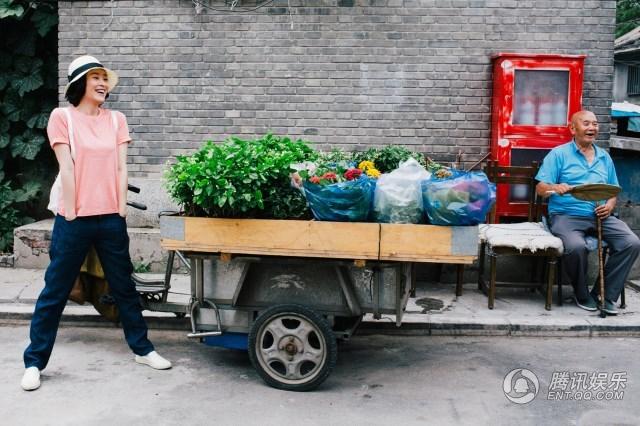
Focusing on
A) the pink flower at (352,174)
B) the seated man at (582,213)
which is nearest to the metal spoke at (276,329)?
the pink flower at (352,174)

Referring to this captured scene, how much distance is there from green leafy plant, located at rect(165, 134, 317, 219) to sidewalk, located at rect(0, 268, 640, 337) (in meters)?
1.68

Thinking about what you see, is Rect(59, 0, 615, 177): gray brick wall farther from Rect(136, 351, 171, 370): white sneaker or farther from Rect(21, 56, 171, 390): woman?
Rect(136, 351, 171, 370): white sneaker

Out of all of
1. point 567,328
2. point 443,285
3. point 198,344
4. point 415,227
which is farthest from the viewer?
point 443,285

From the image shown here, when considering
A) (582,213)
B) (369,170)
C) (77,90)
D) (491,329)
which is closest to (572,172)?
(582,213)

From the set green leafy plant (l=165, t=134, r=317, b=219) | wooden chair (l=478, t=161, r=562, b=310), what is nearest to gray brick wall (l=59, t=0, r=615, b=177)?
wooden chair (l=478, t=161, r=562, b=310)

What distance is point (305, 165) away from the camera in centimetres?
510

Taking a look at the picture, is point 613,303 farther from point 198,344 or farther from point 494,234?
point 198,344

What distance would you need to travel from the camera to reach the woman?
495 cm

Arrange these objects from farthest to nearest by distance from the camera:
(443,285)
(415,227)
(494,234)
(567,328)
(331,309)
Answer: (443,285)
(494,234)
(567,328)
(331,309)
(415,227)

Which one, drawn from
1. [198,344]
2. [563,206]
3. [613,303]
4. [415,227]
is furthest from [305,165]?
[613,303]

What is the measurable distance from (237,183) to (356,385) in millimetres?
1581

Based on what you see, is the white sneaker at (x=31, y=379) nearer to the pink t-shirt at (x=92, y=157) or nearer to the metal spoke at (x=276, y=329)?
the pink t-shirt at (x=92, y=157)

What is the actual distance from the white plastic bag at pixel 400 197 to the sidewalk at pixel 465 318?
186 centimetres

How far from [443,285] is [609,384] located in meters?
2.82
